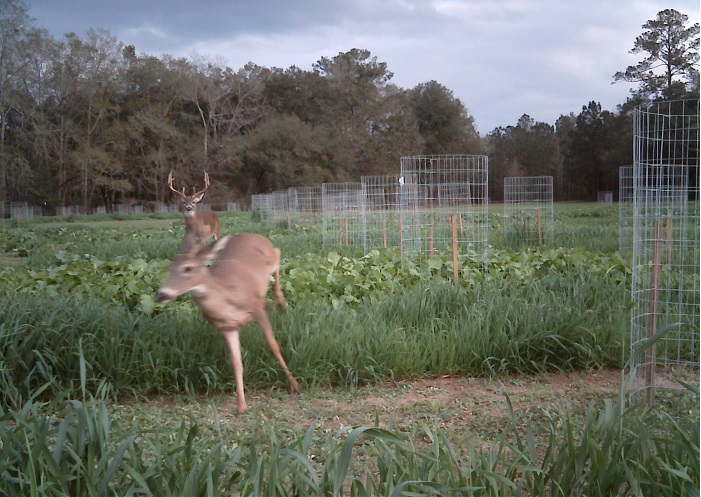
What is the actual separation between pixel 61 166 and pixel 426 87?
→ 1.59 metres

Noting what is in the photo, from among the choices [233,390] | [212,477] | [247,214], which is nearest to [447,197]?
[247,214]

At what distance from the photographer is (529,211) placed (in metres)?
5.60

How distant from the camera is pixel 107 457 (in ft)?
4.85

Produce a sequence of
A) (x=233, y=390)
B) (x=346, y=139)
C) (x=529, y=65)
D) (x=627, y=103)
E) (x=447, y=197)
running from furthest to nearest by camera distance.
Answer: (x=447, y=197) < (x=627, y=103) < (x=529, y=65) < (x=346, y=139) < (x=233, y=390)

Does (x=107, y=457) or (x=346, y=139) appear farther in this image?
(x=346, y=139)

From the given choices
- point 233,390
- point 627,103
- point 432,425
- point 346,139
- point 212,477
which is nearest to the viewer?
point 212,477

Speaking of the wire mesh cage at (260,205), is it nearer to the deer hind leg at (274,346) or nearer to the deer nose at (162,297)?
the deer hind leg at (274,346)

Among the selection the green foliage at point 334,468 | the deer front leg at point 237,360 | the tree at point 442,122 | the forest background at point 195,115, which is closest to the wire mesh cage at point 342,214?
the forest background at point 195,115

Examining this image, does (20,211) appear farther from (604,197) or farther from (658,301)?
(604,197)

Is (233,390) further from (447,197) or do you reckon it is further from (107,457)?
(447,197)

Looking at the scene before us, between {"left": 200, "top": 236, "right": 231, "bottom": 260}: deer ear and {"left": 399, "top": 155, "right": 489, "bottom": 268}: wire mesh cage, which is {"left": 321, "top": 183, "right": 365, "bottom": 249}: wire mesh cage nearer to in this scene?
{"left": 399, "top": 155, "right": 489, "bottom": 268}: wire mesh cage

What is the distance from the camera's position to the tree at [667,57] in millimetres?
2697

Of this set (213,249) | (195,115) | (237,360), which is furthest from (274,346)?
(195,115)

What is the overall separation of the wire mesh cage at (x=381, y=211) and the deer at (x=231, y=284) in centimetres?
91
